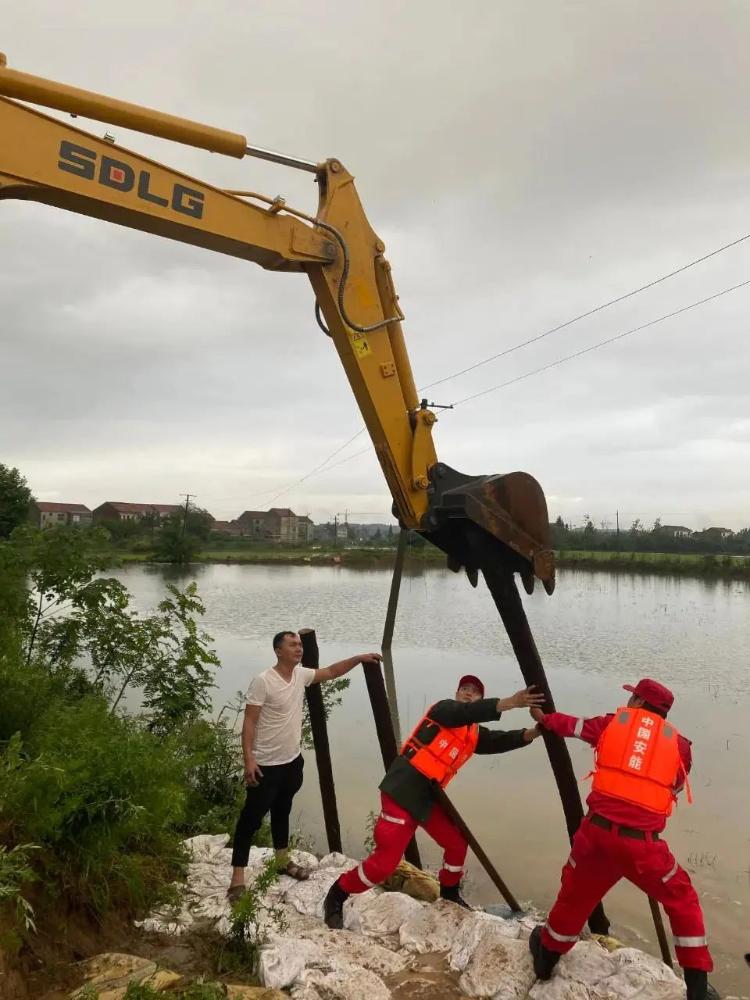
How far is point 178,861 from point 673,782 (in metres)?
3.21

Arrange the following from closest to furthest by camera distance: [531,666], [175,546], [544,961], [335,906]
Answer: [544,961], [335,906], [531,666], [175,546]

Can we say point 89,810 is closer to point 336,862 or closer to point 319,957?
point 319,957

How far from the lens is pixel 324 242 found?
5.09 metres

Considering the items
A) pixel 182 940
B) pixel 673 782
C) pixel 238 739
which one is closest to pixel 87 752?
pixel 182 940

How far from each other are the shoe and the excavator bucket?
7.07 feet

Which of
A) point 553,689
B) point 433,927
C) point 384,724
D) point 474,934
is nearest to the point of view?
point 474,934

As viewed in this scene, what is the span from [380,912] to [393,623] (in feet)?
20.1

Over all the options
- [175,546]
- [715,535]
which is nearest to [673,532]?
[715,535]

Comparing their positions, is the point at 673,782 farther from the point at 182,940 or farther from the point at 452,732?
the point at 182,940

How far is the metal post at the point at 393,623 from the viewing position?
23.3ft

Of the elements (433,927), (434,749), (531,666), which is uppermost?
(531,666)

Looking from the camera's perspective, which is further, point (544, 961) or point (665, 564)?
point (665, 564)

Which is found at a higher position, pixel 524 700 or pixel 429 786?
pixel 524 700

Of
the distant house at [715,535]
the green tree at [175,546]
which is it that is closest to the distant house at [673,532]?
the distant house at [715,535]
